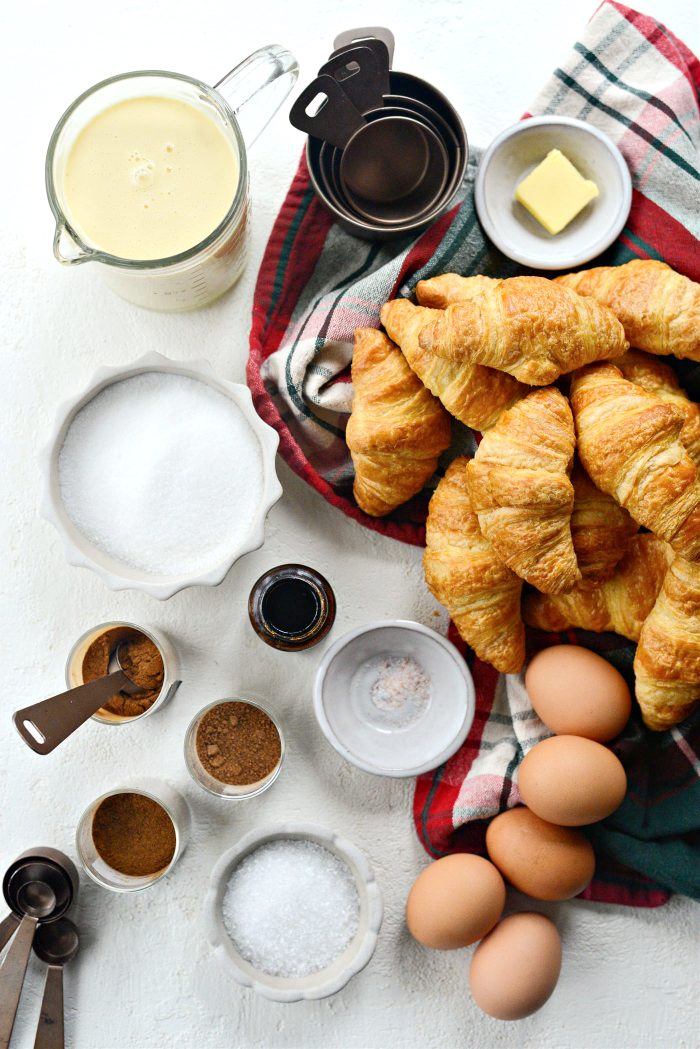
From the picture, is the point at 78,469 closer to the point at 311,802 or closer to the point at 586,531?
the point at 311,802

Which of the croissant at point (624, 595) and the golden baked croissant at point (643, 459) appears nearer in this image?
the golden baked croissant at point (643, 459)

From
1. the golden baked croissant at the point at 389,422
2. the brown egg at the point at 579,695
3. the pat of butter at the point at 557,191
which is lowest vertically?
the brown egg at the point at 579,695

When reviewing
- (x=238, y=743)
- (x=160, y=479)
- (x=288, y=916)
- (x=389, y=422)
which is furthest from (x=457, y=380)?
(x=288, y=916)

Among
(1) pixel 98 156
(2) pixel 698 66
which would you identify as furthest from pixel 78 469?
(2) pixel 698 66

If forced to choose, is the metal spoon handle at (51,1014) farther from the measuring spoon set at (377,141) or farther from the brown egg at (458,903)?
the measuring spoon set at (377,141)

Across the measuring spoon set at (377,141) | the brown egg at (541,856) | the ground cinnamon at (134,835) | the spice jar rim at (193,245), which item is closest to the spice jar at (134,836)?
the ground cinnamon at (134,835)
